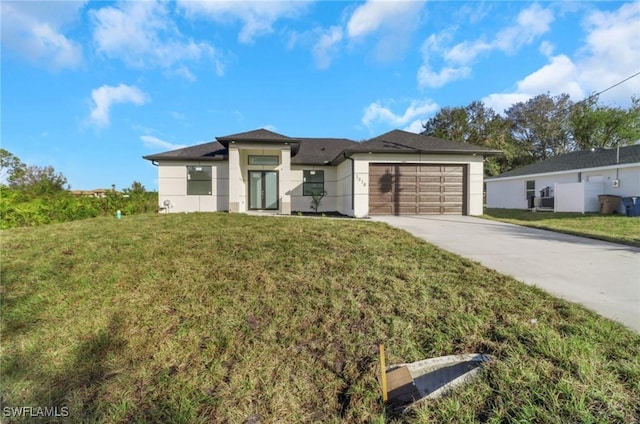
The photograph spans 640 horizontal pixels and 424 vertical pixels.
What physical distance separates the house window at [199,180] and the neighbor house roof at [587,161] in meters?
20.3

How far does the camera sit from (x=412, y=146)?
11.8 meters

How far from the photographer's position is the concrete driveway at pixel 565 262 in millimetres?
3348

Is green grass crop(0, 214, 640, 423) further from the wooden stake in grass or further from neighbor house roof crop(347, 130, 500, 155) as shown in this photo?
neighbor house roof crop(347, 130, 500, 155)

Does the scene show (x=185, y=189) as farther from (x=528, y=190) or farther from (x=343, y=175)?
(x=528, y=190)

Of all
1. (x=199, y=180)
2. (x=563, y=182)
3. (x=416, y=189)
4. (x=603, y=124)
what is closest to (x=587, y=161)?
(x=563, y=182)

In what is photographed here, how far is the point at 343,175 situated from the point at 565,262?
31.4 feet

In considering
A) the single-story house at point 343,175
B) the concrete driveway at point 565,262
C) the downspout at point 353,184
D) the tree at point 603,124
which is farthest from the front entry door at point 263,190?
the tree at point 603,124

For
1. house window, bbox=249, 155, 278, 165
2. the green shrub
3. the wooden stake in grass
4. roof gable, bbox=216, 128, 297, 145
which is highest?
roof gable, bbox=216, 128, 297, 145

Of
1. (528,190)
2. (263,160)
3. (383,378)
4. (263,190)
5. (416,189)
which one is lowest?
(383,378)

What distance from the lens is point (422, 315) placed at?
313cm

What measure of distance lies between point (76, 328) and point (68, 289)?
1.22 metres

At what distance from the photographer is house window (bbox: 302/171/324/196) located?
14.7m

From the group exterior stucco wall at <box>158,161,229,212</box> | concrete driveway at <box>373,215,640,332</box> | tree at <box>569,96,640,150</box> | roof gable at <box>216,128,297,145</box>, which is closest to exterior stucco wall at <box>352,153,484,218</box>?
roof gable at <box>216,128,297,145</box>

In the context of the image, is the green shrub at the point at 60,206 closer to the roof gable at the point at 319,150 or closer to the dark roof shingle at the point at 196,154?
the dark roof shingle at the point at 196,154
